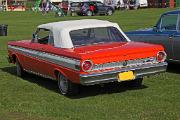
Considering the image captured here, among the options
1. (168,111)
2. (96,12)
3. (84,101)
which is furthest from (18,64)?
(96,12)

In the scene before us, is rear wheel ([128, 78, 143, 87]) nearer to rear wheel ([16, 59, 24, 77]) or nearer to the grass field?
the grass field

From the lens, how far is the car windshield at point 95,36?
914 centimetres

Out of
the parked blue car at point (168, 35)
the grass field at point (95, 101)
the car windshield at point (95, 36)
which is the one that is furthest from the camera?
the parked blue car at point (168, 35)

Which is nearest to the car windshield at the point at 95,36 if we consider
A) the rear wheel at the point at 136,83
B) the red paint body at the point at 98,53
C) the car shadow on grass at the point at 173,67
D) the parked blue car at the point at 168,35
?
the red paint body at the point at 98,53

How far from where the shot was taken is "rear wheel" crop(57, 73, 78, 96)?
861 centimetres

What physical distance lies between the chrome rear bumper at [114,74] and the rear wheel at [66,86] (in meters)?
0.56

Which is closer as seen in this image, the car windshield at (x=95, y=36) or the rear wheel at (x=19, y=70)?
the car windshield at (x=95, y=36)

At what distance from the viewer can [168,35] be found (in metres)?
10.6

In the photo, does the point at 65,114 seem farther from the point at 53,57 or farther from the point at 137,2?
the point at 137,2

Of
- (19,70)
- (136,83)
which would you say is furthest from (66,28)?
(19,70)

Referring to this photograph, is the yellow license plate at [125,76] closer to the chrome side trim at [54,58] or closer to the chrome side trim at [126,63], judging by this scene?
the chrome side trim at [126,63]

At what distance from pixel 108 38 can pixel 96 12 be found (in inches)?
1491

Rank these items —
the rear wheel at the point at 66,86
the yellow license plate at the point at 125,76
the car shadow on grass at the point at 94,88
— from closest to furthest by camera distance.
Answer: the yellow license plate at the point at 125,76, the rear wheel at the point at 66,86, the car shadow on grass at the point at 94,88

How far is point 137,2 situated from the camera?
61.0 metres
